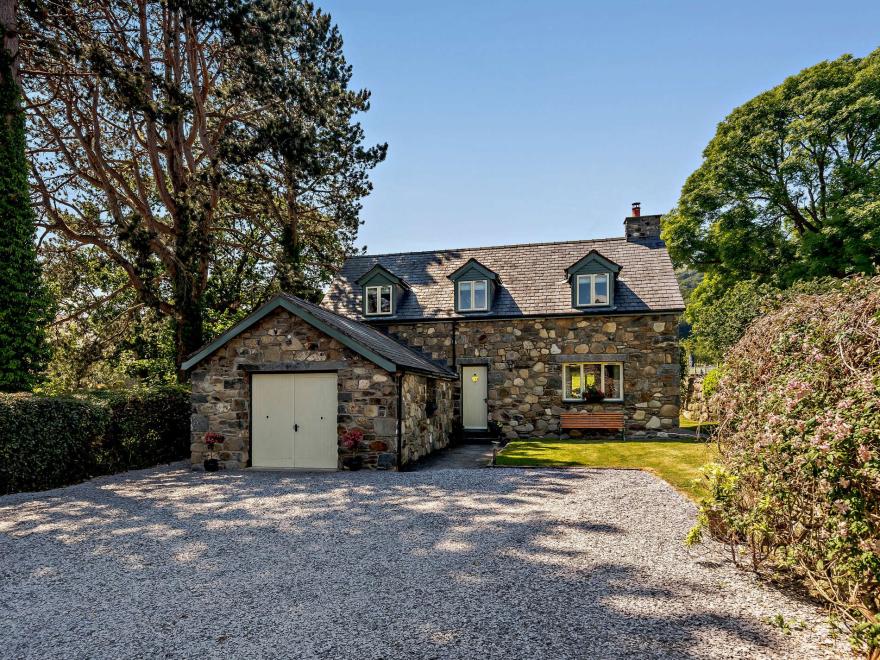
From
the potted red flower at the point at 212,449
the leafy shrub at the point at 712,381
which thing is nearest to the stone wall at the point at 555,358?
the leafy shrub at the point at 712,381

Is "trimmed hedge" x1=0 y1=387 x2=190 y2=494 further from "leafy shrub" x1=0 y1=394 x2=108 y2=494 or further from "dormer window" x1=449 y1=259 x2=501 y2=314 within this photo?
"dormer window" x1=449 y1=259 x2=501 y2=314

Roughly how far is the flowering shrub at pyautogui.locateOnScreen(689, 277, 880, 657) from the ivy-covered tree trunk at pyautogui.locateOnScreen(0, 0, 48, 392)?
585 inches

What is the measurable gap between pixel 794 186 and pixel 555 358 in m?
14.3

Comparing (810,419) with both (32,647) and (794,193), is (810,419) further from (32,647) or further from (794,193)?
(794,193)

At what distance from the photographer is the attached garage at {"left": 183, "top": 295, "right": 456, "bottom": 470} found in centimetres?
1195

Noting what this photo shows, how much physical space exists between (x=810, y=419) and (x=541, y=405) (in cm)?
1434

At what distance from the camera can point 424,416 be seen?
14359 mm

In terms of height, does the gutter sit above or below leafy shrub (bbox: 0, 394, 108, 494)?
above

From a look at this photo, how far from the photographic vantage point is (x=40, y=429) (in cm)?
1028

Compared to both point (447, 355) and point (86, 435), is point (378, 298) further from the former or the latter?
point (86, 435)

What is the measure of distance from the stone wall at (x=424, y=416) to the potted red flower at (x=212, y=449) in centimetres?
462

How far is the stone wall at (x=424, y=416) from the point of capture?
12742 millimetres

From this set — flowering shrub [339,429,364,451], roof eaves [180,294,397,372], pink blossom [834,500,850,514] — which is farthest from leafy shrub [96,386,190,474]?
pink blossom [834,500,850,514]

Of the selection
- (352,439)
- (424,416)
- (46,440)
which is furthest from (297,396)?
(46,440)
